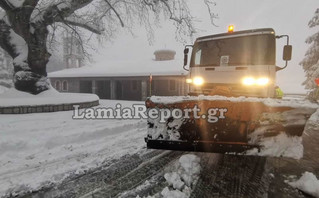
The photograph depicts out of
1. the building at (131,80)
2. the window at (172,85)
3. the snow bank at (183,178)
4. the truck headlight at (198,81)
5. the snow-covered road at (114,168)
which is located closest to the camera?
the snow bank at (183,178)

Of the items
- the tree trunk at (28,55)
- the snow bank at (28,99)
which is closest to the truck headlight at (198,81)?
the snow bank at (28,99)

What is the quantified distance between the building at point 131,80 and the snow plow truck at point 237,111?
1074 cm

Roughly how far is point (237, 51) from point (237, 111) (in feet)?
7.43

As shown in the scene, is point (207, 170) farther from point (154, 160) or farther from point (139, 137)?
point (139, 137)

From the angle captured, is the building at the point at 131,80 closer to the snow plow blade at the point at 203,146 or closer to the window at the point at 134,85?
the window at the point at 134,85

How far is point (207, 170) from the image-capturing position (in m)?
3.47

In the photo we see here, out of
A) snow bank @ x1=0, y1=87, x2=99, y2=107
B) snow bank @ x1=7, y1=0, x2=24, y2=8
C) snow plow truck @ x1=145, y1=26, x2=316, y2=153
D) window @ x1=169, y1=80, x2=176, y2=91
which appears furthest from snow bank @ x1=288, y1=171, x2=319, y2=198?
window @ x1=169, y1=80, x2=176, y2=91

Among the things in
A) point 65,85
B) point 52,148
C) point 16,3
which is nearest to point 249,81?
point 52,148

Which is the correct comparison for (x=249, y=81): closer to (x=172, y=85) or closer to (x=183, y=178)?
(x=183, y=178)

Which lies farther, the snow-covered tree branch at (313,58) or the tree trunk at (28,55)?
the snow-covered tree branch at (313,58)

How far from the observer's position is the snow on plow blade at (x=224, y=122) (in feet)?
10.3

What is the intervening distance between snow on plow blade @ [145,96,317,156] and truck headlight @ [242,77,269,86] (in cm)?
134

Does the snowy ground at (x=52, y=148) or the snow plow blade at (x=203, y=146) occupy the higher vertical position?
the snow plow blade at (x=203, y=146)

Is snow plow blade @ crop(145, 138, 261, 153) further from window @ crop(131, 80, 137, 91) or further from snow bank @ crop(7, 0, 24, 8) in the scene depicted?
window @ crop(131, 80, 137, 91)
